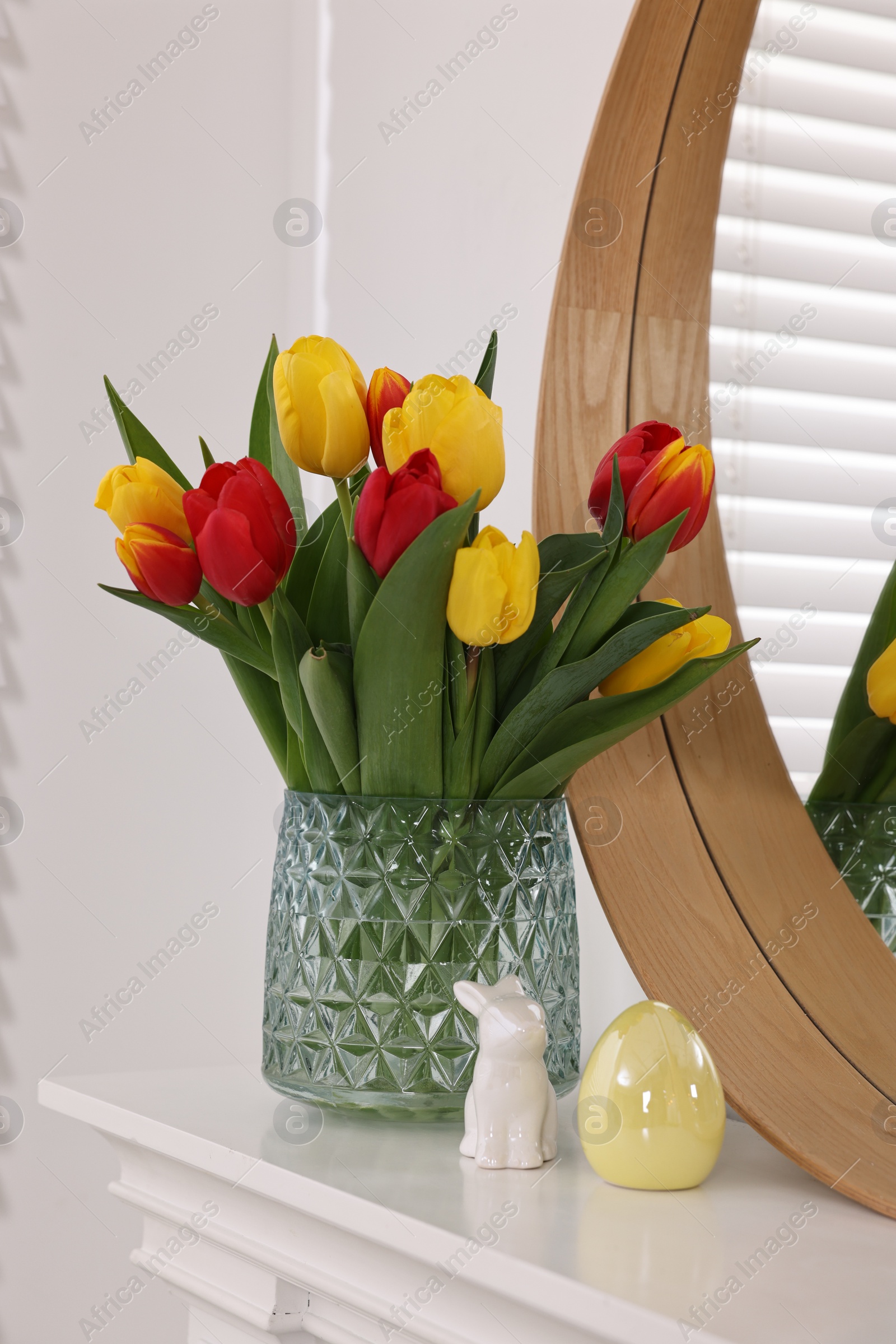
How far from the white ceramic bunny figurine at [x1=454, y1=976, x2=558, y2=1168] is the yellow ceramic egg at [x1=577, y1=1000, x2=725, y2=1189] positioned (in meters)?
0.03

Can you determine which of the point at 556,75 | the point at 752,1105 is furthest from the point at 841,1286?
the point at 556,75

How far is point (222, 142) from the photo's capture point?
3.76 ft

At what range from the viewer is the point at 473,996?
0.47 metres

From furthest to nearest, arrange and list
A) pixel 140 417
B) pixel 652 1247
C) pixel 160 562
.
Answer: pixel 140 417, pixel 160 562, pixel 652 1247

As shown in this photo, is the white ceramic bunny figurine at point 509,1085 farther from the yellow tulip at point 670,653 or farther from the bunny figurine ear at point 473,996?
the yellow tulip at point 670,653

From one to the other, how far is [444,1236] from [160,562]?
0.89 ft

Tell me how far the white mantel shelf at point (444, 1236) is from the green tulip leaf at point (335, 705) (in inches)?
6.0

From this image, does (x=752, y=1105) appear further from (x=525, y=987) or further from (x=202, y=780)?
(x=202, y=780)

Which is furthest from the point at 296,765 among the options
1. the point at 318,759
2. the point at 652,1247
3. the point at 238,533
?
the point at 652,1247

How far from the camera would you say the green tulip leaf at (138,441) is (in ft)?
1.85

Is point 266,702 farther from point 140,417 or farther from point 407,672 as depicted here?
point 140,417

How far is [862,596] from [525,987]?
24 cm

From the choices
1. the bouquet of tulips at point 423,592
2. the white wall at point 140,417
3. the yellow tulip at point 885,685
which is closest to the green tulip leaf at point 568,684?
the bouquet of tulips at point 423,592

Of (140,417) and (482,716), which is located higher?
(140,417)
